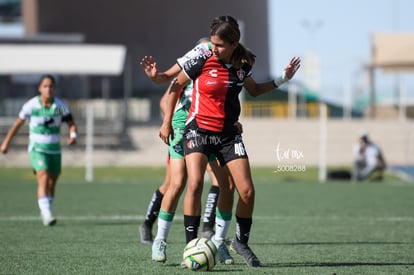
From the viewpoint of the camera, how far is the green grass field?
7.98 metres

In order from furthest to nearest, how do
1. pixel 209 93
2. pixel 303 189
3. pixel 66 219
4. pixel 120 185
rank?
pixel 120 185
pixel 303 189
pixel 66 219
pixel 209 93

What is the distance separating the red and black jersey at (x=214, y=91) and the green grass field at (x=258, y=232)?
1262mm

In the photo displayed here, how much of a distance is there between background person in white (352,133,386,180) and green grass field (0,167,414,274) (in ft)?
11.9

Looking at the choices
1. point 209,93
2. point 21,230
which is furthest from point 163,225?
point 21,230

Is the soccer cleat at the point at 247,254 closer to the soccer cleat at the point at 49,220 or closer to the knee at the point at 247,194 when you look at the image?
the knee at the point at 247,194

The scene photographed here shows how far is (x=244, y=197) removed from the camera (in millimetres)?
7781

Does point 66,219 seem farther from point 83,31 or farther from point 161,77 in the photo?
point 83,31

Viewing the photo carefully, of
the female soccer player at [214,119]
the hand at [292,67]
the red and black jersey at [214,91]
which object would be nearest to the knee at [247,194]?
the female soccer player at [214,119]

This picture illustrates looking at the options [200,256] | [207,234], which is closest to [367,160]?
[207,234]

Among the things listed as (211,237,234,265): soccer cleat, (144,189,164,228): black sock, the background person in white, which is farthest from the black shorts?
the background person in white

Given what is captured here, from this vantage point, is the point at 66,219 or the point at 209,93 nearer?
the point at 209,93

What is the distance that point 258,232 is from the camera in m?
11.5

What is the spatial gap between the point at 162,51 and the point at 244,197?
4897 cm

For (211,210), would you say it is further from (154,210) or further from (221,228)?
(154,210)
